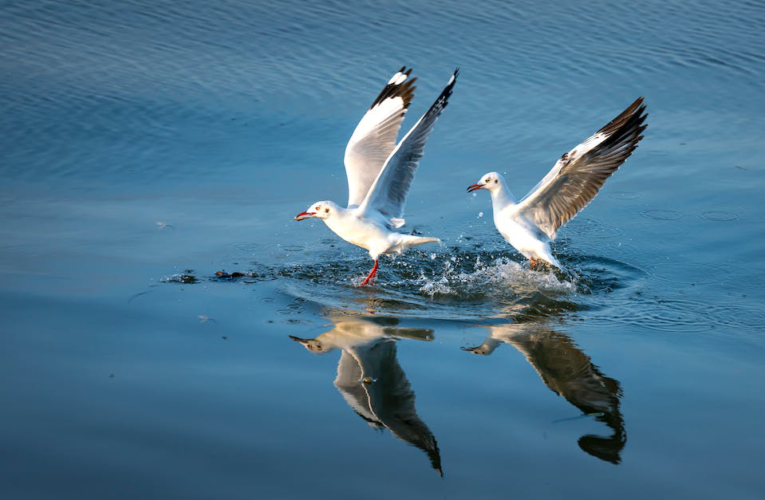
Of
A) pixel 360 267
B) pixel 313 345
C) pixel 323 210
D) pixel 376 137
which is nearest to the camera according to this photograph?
pixel 313 345

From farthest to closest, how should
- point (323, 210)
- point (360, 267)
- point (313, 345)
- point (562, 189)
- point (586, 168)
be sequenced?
point (360, 267) → point (562, 189) → point (586, 168) → point (323, 210) → point (313, 345)

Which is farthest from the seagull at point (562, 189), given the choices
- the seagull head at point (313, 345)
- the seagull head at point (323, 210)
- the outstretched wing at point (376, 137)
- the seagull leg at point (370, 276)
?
the seagull head at point (313, 345)

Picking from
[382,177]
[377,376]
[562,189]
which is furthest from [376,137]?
[377,376]

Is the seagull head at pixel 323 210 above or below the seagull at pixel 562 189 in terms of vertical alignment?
below

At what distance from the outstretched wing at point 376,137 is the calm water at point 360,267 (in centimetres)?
74

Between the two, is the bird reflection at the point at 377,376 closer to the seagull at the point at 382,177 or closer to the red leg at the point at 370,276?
the red leg at the point at 370,276

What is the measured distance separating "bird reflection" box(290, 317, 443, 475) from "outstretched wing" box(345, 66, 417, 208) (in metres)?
2.35

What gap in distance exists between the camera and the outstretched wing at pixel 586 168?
7770mm

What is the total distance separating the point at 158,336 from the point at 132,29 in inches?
345

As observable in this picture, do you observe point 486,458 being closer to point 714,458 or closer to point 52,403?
point 714,458

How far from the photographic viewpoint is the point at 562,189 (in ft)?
26.7

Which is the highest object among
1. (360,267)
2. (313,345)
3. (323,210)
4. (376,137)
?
(376,137)

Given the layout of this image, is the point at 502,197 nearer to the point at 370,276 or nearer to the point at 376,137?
the point at 376,137

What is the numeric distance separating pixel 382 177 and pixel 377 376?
104 inches
